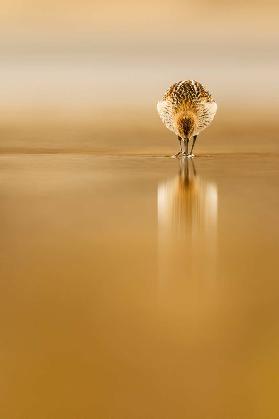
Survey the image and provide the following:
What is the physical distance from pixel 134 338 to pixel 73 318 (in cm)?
14

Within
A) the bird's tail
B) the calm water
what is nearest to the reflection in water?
the calm water

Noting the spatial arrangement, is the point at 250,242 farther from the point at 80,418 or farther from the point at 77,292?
the point at 80,418

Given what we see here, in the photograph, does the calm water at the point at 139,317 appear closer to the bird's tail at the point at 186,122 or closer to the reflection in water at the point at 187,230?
the reflection in water at the point at 187,230

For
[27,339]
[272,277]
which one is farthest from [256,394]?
[272,277]

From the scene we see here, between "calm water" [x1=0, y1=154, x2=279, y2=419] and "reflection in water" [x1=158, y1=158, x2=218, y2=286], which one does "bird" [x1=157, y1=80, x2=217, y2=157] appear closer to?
"reflection in water" [x1=158, y1=158, x2=218, y2=286]

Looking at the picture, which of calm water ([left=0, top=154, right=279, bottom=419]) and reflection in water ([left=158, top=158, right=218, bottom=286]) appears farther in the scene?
reflection in water ([left=158, top=158, right=218, bottom=286])

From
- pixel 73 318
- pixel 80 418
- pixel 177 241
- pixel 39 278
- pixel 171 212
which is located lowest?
pixel 80 418

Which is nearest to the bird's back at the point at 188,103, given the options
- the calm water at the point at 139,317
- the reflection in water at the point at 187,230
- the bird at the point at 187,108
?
the bird at the point at 187,108

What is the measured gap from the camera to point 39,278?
1358 millimetres

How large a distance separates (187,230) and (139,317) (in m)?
1.05

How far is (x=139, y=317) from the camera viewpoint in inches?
41.1

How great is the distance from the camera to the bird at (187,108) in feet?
22.7

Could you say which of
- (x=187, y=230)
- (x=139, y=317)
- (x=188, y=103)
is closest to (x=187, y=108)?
(x=188, y=103)

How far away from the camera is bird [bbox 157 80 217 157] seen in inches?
272
